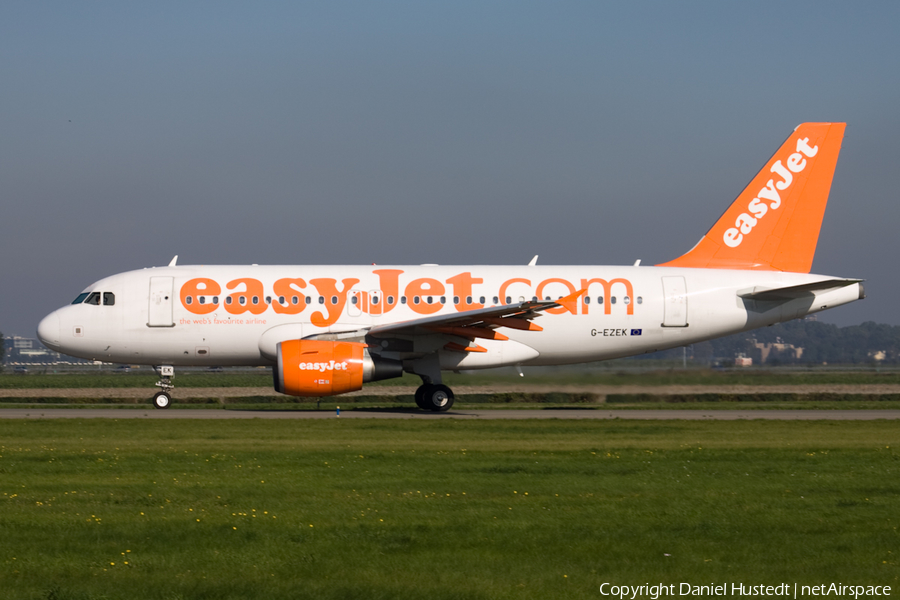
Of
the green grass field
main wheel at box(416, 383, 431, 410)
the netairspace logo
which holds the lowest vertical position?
the netairspace logo

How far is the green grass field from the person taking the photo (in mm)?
7238

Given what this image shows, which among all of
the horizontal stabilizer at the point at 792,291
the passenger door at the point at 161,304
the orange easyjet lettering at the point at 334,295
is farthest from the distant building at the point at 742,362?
the passenger door at the point at 161,304

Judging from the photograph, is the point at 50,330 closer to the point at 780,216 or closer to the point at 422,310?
the point at 422,310

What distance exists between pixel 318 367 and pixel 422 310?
3.95 metres

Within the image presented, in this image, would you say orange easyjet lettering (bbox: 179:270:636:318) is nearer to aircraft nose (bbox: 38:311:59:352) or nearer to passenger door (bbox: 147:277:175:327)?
passenger door (bbox: 147:277:175:327)

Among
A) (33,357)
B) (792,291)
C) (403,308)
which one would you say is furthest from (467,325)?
(33,357)

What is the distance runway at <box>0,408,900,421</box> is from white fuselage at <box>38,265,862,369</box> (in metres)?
1.52

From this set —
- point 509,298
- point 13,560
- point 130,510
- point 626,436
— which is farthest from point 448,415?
point 13,560

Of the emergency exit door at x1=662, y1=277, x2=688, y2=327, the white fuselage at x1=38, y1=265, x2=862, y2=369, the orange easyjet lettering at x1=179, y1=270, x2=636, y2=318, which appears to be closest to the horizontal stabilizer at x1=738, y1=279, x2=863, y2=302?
the white fuselage at x1=38, y1=265, x2=862, y2=369

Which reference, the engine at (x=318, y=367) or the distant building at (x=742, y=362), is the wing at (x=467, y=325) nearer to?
the engine at (x=318, y=367)

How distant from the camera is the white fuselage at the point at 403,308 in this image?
25.0 m

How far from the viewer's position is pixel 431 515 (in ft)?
31.4

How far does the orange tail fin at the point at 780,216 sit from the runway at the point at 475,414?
4.36 metres

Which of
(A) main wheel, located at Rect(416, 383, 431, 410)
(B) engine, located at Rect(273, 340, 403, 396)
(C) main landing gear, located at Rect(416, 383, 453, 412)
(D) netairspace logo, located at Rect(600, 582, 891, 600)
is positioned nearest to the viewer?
(D) netairspace logo, located at Rect(600, 582, 891, 600)
